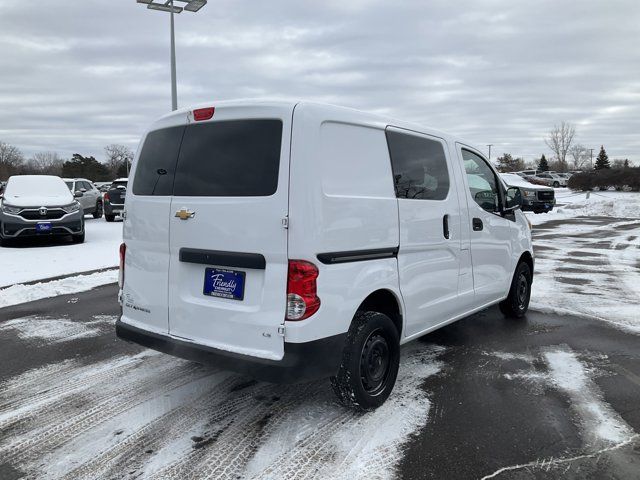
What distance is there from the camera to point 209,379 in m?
4.27

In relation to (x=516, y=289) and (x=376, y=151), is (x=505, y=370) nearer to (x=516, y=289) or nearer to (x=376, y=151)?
(x=516, y=289)

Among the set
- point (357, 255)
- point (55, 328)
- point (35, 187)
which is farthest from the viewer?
point (35, 187)

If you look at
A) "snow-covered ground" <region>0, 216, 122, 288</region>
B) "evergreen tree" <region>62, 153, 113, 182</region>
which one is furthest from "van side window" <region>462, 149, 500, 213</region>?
"evergreen tree" <region>62, 153, 113, 182</region>

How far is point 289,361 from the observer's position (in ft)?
10.2

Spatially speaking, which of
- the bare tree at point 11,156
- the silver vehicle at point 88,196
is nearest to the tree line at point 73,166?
the bare tree at point 11,156

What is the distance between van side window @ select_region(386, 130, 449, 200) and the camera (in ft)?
12.7

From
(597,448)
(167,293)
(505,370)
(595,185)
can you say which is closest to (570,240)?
(505,370)

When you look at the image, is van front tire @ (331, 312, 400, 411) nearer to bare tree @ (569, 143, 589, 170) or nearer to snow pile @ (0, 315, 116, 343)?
snow pile @ (0, 315, 116, 343)

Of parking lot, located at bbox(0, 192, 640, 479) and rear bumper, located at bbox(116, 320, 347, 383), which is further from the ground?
rear bumper, located at bbox(116, 320, 347, 383)

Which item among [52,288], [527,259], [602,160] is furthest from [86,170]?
[527,259]

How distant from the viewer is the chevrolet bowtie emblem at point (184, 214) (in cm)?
348

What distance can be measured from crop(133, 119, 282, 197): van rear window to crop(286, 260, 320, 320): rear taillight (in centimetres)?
49

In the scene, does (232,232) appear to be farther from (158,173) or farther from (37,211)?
(37,211)

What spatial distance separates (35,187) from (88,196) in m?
7.71
